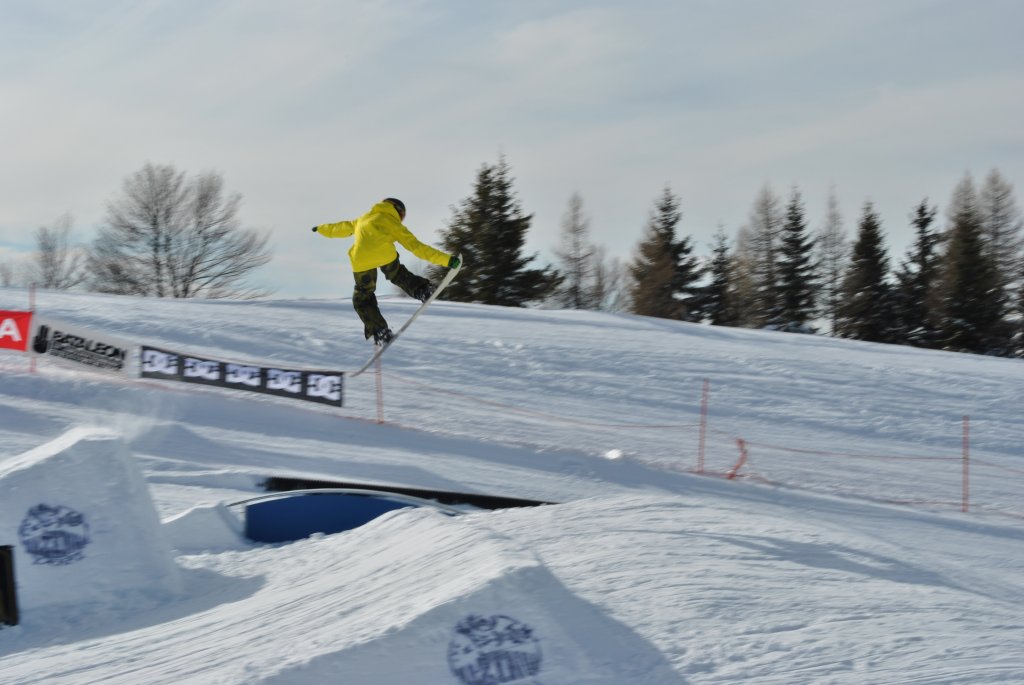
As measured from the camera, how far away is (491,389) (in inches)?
A: 567

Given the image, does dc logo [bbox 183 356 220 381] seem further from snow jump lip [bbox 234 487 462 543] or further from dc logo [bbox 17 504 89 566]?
dc logo [bbox 17 504 89 566]

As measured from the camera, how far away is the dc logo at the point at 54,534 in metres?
5.38

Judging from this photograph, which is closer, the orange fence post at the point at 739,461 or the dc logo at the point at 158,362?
the orange fence post at the point at 739,461

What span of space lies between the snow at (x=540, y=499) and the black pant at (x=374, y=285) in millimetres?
1622

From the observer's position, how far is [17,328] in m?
12.7

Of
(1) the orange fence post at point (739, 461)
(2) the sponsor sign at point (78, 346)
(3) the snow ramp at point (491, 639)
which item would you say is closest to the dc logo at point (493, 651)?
(3) the snow ramp at point (491, 639)

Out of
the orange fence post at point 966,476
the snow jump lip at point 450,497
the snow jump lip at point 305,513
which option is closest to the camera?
the snow jump lip at point 305,513

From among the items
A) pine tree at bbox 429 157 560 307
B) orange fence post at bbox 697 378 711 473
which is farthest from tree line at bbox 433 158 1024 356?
orange fence post at bbox 697 378 711 473

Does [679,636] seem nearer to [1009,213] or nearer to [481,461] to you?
[481,461]

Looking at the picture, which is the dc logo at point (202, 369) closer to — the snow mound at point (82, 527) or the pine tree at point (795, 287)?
the snow mound at point (82, 527)

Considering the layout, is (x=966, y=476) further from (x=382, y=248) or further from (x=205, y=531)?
(x=205, y=531)

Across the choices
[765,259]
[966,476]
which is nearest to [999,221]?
[765,259]

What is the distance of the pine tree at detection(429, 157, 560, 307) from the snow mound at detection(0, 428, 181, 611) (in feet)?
84.6

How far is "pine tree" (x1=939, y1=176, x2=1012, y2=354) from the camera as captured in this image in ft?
109
